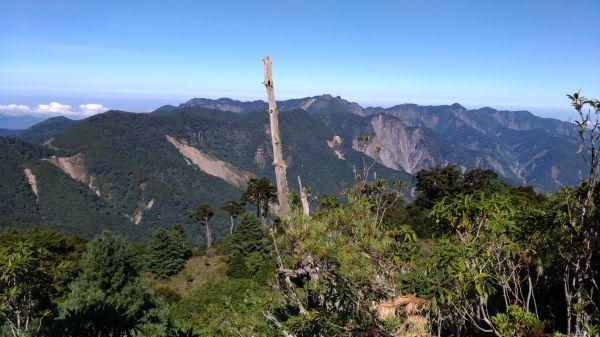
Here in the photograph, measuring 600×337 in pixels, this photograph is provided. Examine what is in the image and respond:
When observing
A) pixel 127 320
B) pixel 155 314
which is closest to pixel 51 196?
pixel 155 314

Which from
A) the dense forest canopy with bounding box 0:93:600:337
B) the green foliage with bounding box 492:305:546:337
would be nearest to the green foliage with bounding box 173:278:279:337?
the dense forest canopy with bounding box 0:93:600:337

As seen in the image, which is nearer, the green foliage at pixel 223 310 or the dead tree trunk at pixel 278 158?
the green foliage at pixel 223 310

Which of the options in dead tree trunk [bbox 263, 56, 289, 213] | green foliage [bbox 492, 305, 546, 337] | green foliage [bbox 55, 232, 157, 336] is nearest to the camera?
green foliage [bbox 492, 305, 546, 337]

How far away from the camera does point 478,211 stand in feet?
19.1

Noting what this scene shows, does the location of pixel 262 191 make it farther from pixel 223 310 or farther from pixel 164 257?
pixel 223 310

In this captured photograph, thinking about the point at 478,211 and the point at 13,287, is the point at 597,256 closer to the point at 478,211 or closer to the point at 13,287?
the point at 478,211

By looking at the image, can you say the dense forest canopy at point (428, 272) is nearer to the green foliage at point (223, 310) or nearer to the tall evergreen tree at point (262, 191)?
the green foliage at point (223, 310)

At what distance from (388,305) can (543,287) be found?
3.40m

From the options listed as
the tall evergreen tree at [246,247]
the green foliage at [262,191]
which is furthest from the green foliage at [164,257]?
the green foliage at [262,191]

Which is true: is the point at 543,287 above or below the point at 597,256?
below

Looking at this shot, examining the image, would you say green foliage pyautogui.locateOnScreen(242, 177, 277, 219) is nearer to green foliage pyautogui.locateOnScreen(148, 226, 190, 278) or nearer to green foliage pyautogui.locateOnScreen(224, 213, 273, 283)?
green foliage pyautogui.locateOnScreen(224, 213, 273, 283)

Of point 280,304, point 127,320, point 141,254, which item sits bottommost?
point 141,254

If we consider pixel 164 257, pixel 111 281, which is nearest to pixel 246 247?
pixel 164 257

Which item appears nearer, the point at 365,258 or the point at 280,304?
the point at 365,258
